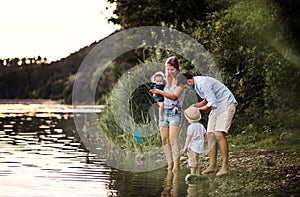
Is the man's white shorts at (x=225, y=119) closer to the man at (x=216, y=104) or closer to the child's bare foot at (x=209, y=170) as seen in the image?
the man at (x=216, y=104)

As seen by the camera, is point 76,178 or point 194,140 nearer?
point 194,140

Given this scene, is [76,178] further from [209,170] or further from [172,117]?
[209,170]

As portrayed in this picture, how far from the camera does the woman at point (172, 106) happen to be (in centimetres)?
1444

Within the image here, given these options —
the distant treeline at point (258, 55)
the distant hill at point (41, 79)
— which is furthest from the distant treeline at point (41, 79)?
the distant treeline at point (258, 55)

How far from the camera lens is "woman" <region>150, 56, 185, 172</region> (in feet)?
47.4

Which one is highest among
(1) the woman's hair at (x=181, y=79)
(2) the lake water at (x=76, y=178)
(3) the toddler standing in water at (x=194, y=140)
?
(1) the woman's hair at (x=181, y=79)

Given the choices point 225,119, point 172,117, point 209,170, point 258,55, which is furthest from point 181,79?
point 258,55

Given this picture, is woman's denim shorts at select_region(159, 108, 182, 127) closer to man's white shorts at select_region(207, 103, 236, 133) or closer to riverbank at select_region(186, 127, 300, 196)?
man's white shorts at select_region(207, 103, 236, 133)

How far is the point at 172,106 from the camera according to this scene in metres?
14.8

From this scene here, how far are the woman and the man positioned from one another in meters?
0.24

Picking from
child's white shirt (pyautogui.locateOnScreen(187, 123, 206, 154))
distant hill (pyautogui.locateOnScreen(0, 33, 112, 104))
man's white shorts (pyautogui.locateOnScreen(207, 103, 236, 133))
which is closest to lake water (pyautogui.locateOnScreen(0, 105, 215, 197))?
child's white shirt (pyautogui.locateOnScreen(187, 123, 206, 154))

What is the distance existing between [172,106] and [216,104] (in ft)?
3.82

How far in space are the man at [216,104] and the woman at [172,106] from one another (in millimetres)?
236

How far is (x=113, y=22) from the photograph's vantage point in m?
47.8
